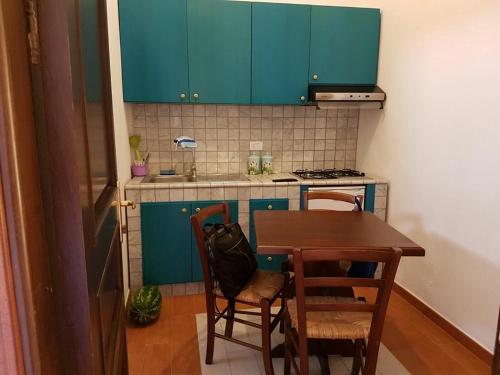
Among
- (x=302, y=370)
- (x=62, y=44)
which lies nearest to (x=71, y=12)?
(x=62, y=44)

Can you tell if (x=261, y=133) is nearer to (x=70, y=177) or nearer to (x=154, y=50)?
(x=154, y=50)

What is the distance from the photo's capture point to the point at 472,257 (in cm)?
213

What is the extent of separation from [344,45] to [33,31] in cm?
287

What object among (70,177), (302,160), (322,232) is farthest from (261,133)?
(70,177)

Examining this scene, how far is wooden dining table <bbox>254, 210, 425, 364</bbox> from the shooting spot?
5.40 feet

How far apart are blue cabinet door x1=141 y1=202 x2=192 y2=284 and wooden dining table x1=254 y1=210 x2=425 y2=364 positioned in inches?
A: 32.1

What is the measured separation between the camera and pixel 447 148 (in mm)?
2307

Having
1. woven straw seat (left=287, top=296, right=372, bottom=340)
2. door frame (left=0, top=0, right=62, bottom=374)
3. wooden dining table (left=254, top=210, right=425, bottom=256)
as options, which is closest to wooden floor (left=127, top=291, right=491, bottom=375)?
woven straw seat (left=287, top=296, right=372, bottom=340)

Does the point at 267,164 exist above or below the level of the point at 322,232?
above

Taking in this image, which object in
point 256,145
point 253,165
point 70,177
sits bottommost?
point 253,165

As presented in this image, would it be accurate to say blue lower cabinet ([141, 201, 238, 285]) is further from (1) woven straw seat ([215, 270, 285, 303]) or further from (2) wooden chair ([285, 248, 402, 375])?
(2) wooden chair ([285, 248, 402, 375])

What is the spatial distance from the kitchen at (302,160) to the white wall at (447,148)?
0.01m

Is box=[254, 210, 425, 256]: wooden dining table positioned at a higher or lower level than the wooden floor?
higher

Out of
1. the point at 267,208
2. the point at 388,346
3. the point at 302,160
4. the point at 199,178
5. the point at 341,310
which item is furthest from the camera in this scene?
the point at 302,160
